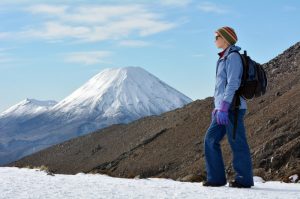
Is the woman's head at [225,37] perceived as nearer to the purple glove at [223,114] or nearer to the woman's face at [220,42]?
the woman's face at [220,42]

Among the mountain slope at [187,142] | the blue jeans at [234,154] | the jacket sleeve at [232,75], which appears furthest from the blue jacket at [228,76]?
the mountain slope at [187,142]

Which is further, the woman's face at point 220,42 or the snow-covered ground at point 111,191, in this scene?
the woman's face at point 220,42

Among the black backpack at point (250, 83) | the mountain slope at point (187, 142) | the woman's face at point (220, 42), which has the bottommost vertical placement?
the black backpack at point (250, 83)

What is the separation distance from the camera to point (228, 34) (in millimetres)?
7617

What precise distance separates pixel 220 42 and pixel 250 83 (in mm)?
667

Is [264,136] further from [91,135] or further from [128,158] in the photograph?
Result: [91,135]

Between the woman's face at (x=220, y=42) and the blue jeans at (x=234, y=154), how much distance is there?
82cm

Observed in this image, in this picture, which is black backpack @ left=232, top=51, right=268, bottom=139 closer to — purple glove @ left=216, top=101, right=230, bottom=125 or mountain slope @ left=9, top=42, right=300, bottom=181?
purple glove @ left=216, top=101, right=230, bottom=125

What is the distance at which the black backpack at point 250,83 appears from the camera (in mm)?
7375

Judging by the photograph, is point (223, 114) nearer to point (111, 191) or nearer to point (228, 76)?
point (228, 76)

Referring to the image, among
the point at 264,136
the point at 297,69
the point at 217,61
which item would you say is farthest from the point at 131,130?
the point at 217,61

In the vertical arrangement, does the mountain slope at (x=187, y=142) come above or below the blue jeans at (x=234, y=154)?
above

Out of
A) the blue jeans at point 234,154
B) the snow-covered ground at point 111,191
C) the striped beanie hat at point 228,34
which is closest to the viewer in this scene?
the snow-covered ground at point 111,191

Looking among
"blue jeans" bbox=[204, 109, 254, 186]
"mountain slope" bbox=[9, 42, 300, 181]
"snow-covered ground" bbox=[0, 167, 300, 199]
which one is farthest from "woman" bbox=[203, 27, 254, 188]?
"mountain slope" bbox=[9, 42, 300, 181]
